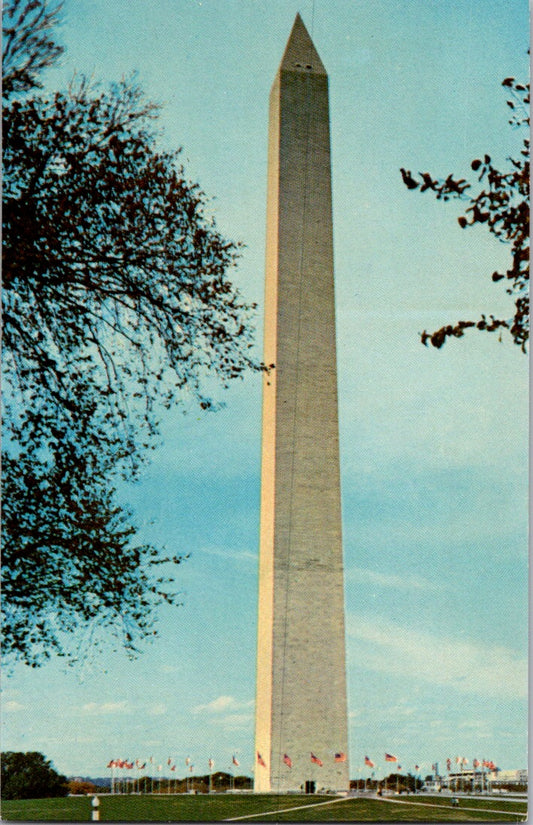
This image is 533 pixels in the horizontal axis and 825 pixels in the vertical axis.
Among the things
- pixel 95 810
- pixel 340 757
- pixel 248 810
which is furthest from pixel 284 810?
pixel 340 757

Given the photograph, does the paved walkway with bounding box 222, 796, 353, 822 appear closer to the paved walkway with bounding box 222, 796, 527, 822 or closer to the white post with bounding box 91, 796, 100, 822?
the paved walkway with bounding box 222, 796, 527, 822

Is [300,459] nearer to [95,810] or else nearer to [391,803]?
[391,803]

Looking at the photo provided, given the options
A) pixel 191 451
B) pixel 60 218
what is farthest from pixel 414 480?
pixel 60 218

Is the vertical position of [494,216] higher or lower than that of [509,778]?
higher

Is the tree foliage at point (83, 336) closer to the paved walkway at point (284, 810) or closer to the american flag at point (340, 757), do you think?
the paved walkway at point (284, 810)

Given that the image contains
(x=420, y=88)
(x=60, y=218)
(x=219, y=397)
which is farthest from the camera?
(x=420, y=88)

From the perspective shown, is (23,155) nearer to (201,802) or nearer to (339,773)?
(201,802)

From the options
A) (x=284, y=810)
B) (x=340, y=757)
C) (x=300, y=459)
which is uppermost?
(x=300, y=459)
